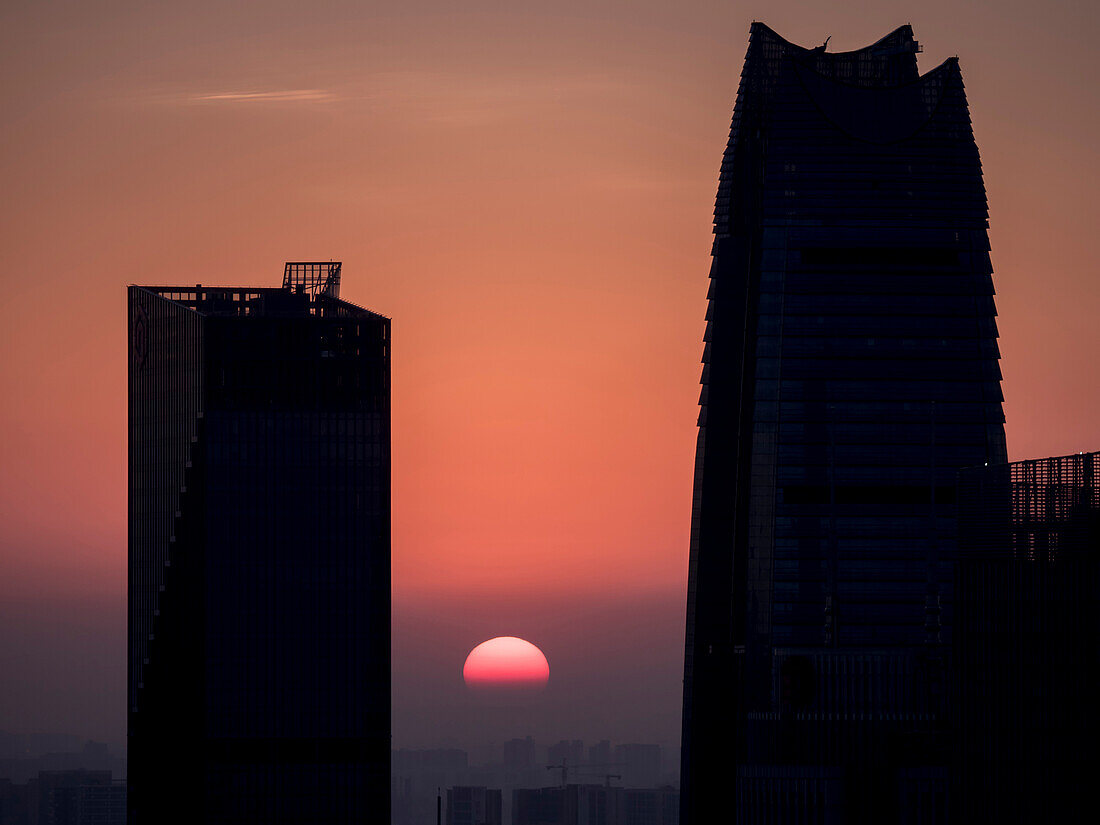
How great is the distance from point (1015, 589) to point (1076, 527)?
935 cm

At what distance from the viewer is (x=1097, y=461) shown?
190875 millimetres

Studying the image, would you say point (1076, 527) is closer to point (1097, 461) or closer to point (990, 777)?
point (1097, 461)

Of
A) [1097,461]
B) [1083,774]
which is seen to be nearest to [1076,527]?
[1097,461]

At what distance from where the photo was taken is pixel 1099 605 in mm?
185875

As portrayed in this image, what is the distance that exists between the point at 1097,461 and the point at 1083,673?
56.2ft

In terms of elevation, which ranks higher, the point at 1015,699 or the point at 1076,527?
the point at 1076,527

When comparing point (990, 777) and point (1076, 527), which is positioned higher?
point (1076, 527)

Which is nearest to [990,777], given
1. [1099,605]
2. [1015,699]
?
[1015,699]

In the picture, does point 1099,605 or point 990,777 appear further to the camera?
point 990,777

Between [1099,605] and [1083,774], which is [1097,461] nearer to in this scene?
[1099,605]

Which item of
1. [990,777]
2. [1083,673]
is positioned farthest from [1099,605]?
[990,777]

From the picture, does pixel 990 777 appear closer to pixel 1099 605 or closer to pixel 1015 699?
pixel 1015 699

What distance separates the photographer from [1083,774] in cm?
18775

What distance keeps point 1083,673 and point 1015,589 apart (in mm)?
11277
